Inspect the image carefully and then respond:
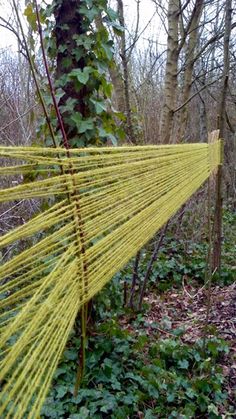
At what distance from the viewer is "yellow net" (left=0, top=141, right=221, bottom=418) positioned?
73cm

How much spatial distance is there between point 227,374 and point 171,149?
174cm

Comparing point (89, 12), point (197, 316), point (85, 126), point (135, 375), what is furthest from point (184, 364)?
point (89, 12)

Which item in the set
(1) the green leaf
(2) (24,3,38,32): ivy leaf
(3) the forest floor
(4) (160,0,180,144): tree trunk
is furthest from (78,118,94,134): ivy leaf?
(4) (160,0,180,144): tree trunk

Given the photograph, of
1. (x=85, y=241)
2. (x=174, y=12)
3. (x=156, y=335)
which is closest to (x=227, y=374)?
(x=156, y=335)

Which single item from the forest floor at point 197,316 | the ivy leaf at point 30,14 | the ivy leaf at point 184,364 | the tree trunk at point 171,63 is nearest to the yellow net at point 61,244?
the ivy leaf at point 30,14

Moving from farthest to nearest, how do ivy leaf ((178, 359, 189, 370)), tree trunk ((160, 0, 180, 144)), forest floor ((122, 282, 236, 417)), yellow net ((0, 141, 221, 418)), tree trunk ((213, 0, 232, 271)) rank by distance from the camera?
1. tree trunk ((160, 0, 180, 144))
2. tree trunk ((213, 0, 232, 271))
3. forest floor ((122, 282, 236, 417))
4. ivy leaf ((178, 359, 189, 370))
5. yellow net ((0, 141, 221, 418))

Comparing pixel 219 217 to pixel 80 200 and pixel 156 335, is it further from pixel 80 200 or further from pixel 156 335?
pixel 80 200

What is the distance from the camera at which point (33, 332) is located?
771mm

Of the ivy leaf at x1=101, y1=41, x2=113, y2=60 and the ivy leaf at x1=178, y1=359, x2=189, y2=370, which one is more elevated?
the ivy leaf at x1=101, y1=41, x2=113, y2=60

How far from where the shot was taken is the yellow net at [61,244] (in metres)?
0.73

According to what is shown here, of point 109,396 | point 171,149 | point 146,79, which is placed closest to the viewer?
point 171,149

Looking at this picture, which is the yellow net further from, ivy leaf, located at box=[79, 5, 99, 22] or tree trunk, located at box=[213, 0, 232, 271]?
tree trunk, located at box=[213, 0, 232, 271]

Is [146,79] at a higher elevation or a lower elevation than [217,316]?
higher

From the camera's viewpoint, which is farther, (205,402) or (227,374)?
(227,374)
